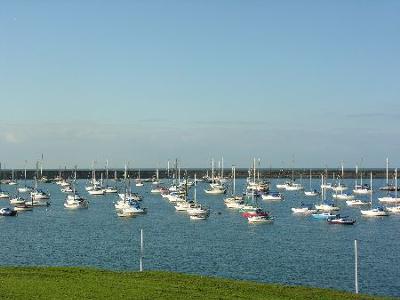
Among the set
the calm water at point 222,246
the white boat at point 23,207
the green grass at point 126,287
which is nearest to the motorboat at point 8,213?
the calm water at point 222,246

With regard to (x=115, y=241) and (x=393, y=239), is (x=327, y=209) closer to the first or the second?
(x=393, y=239)

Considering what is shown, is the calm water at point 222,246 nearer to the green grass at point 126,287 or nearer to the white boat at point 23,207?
the white boat at point 23,207

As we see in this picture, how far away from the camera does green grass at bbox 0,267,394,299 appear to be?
27.1 metres

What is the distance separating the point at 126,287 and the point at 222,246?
47.3 meters

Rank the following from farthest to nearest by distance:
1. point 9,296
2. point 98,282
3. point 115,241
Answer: point 115,241 → point 98,282 → point 9,296

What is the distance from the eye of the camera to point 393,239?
86062 millimetres

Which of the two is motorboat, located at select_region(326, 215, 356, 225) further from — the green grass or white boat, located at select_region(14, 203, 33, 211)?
the green grass

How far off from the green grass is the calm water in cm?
1837

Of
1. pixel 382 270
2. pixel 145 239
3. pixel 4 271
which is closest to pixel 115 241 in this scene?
pixel 145 239

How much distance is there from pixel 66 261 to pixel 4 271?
2909 centimetres

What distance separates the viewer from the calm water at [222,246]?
184 ft

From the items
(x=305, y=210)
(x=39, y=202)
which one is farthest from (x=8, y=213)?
(x=305, y=210)

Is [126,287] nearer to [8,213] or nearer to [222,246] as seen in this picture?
[222,246]

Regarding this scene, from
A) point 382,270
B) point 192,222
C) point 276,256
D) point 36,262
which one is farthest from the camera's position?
point 192,222
